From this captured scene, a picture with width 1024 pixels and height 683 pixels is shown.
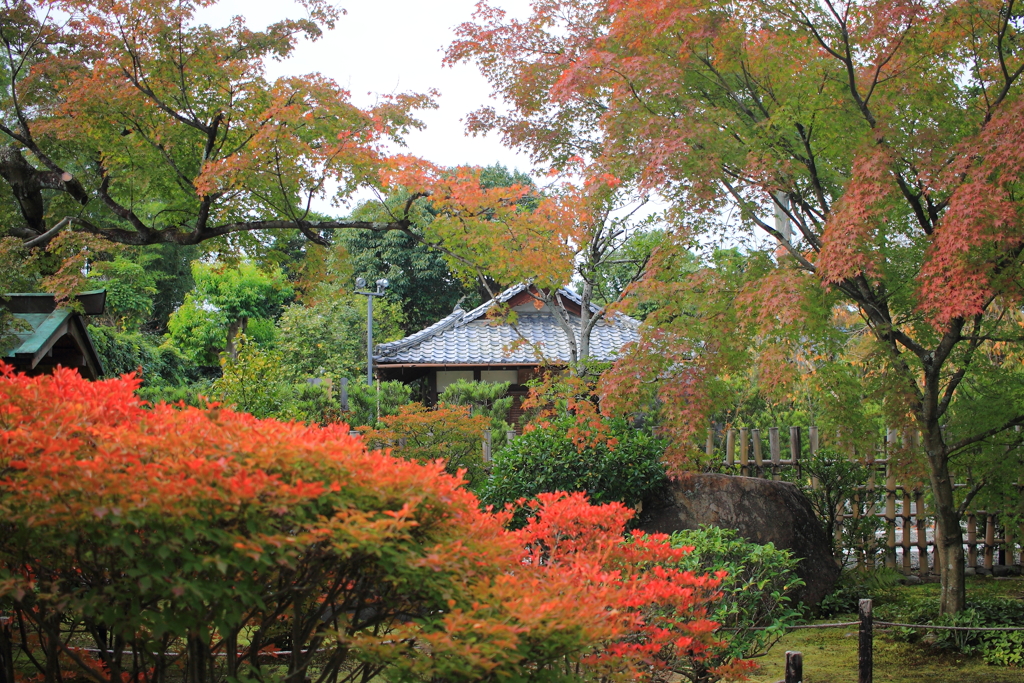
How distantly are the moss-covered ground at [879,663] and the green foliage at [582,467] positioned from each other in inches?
73.0

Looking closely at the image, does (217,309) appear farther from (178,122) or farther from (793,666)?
(793,666)

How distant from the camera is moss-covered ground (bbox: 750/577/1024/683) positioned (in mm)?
5734


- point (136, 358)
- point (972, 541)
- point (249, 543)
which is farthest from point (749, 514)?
point (136, 358)

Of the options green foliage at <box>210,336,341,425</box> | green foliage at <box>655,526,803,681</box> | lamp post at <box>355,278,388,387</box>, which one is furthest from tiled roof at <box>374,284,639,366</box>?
green foliage at <box>655,526,803,681</box>

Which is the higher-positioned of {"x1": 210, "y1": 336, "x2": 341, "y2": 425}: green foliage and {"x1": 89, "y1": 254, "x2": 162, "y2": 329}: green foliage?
{"x1": 89, "y1": 254, "x2": 162, "y2": 329}: green foliage

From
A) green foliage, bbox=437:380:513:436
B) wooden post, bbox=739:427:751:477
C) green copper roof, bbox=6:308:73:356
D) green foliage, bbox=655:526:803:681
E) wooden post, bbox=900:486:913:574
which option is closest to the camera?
green foliage, bbox=655:526:803:681

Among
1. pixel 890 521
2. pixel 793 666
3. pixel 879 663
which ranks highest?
pixel 890 521

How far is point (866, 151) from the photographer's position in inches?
223

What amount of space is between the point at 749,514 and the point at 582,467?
5.43 ft

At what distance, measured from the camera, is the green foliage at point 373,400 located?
615 inches

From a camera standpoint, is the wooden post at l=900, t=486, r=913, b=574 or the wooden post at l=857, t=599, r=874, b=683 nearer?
the wooden post at l=857, t=599, r=874, b=683

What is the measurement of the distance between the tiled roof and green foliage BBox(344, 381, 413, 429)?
130cm

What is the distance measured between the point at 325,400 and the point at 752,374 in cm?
886

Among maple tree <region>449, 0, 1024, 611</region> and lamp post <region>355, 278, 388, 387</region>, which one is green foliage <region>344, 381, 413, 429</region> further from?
maple tree <region>449, 0, 1024, 611</region>
